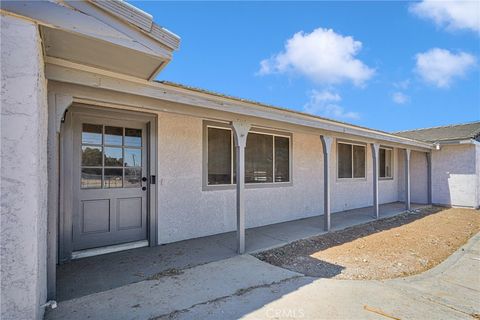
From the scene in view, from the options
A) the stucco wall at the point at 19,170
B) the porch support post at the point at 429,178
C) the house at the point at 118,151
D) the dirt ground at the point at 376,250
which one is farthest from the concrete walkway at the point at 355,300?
the porch support post at the point at 429,178

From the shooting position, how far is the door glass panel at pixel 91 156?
13.6 feet

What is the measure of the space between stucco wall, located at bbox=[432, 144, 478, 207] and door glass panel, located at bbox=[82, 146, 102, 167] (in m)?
11.9

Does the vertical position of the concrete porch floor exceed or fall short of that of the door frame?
it falls short

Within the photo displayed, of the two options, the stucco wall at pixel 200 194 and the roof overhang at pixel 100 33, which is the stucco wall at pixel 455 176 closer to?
the stucco wall at pixel 200 194

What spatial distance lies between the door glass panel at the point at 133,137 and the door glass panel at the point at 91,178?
2.19 ft

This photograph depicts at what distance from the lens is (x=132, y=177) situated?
461cm

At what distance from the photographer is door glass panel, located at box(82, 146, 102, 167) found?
13.6 feet

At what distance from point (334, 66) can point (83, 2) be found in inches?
772

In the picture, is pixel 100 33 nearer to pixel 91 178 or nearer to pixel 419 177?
pixel 91 178

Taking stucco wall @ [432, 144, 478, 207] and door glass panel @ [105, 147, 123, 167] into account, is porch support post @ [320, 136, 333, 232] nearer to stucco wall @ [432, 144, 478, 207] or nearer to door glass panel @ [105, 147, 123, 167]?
door glass panel @ [105, 147, 123, 167]

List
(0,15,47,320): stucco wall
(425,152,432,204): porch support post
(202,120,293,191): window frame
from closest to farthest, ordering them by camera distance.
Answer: (0,15,47,320): stucco wall → (202,120,293,191): window frame → (425,152,432,204): porch support post

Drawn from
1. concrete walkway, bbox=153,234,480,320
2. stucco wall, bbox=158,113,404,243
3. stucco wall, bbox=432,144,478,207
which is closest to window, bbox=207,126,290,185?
stucco wall, bbox=158,113,404,243

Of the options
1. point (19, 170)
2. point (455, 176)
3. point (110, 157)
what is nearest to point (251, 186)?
point (110, 157)

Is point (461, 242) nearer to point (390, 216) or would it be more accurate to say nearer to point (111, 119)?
point (390, 216)
